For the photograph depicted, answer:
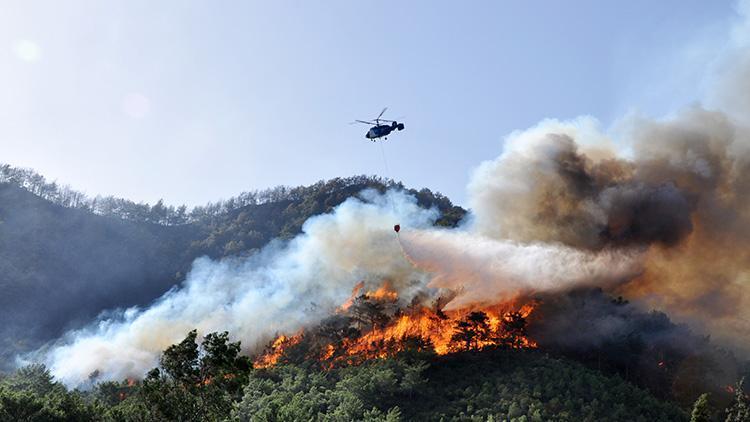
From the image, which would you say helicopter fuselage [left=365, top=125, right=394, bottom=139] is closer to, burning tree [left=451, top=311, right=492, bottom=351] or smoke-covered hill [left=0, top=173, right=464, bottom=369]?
burning tree [left=451, top=311, right=492, bottom=351]

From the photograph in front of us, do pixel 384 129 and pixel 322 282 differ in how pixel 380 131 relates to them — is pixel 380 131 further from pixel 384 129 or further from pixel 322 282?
pixel 322 282

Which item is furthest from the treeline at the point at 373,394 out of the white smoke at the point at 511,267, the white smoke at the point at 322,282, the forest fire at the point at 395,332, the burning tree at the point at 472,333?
the white smoke at the point at 322,282

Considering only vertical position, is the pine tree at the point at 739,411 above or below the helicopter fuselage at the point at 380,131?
below

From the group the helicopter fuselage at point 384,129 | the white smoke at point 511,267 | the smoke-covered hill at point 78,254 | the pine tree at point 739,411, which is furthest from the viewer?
the smoke-covered hill at point 78,254

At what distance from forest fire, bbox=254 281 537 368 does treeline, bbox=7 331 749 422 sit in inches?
153

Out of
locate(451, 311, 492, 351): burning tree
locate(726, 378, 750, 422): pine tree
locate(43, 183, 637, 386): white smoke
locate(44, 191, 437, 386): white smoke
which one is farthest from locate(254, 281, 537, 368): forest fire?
locate(726, 378, 750, 422): pine tree

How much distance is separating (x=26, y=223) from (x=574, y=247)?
164m

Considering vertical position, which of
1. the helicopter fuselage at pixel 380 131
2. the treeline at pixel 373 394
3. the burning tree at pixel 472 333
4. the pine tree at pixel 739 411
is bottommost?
the pine tree at pixel 739 411

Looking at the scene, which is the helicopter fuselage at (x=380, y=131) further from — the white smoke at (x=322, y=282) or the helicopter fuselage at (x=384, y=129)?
the white smoke at (x=322, y=282)

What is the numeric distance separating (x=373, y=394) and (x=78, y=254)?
13969cm

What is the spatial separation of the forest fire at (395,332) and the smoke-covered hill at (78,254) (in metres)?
56.7

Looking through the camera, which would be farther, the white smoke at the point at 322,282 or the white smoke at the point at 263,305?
the white smoke at the point at 263,305

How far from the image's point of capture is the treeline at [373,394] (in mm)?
48188

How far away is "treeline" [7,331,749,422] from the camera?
48.2 metres
